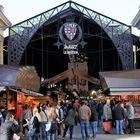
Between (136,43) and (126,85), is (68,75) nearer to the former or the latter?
(136,43)

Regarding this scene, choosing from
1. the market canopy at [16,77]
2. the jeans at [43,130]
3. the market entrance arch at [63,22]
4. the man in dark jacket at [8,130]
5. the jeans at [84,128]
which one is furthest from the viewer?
the market entrance arch at [63,22]

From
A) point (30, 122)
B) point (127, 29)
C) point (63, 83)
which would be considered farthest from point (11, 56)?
point (63, 83)

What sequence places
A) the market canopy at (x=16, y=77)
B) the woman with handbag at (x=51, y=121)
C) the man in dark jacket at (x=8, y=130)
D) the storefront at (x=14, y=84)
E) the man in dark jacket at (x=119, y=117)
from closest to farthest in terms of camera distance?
the man in dark jacket at (x=8, y=130), the woman with handbag at (x=51, y=121), the man in dark jacket at (x=119, y=117), the market canopy at (x=16, y=77), the storefront at (x=14, y=84)

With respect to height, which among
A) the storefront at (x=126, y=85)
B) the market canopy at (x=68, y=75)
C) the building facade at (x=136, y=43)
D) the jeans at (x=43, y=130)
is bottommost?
the jeans at (x=43, y=130)

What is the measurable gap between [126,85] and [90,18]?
13.5 m

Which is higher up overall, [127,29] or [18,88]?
[127,29]

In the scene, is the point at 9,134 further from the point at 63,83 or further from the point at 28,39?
the point at 63,83

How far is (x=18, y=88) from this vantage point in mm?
27125

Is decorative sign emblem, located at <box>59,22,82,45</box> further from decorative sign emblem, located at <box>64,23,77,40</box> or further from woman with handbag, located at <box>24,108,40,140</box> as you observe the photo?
woman with handbag, located at <box>24,108,40,140</box>

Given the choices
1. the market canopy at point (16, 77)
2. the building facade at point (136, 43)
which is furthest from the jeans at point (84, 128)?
the building facade at point (136, 43)

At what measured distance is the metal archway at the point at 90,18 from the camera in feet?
126

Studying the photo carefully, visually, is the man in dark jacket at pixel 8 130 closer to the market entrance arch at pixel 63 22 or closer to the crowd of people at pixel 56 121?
the crowd of people at pixel 56 121

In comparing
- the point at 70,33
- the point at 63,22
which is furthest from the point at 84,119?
the point at 63,22

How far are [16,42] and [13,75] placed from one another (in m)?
12.9
